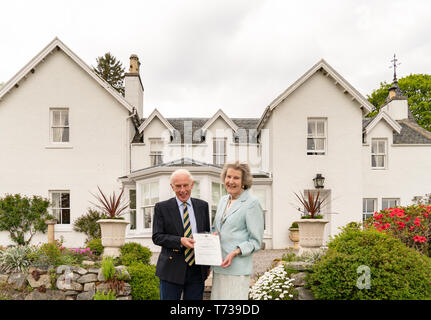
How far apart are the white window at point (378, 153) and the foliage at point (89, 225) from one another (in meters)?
12.3

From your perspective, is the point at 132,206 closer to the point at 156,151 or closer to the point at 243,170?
the point at 156,151

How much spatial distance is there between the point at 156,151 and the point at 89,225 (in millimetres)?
4264

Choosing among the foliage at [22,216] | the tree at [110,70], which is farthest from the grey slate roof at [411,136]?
the tree at [110,70]

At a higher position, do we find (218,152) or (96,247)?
(218,152)

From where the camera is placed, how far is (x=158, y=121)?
14.3 m

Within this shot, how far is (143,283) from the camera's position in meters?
5.38

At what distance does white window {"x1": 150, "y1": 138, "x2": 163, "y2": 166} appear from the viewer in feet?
45.8

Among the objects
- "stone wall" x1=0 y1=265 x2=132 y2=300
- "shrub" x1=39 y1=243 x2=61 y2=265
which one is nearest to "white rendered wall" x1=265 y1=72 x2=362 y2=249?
"stone wall" x1=0 y1=265 x2=132 y2=300

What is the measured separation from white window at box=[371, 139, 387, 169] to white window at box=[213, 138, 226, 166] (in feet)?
22.4

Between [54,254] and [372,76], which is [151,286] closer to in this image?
[54,254]

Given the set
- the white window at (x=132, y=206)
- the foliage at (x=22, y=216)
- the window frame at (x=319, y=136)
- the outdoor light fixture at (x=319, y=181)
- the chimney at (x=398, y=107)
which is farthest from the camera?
the chimney at (x=398, y=107)

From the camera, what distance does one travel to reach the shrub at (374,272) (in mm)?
4203

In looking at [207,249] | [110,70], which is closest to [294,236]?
[207,249]

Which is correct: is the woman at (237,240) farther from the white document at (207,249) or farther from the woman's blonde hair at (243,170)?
the white document at (207,249)
